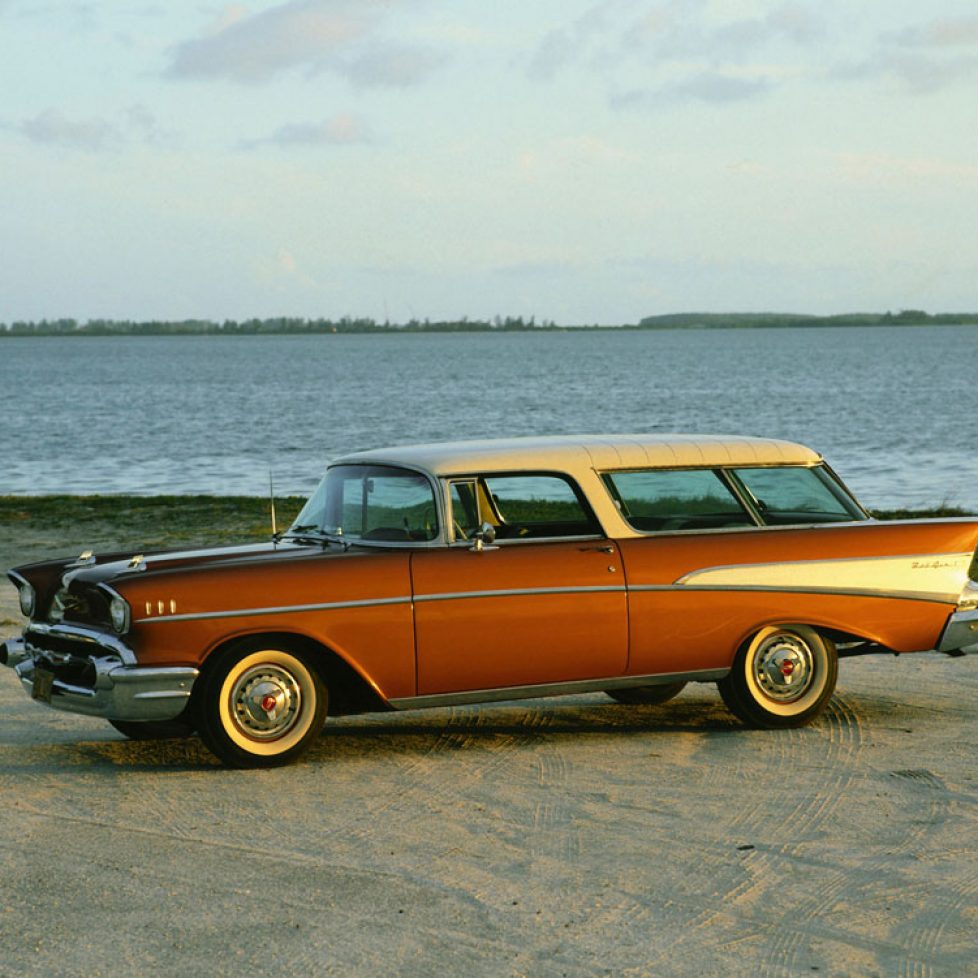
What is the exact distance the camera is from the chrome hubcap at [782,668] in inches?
342

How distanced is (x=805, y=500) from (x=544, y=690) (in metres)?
1.95

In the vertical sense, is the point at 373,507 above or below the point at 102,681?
above

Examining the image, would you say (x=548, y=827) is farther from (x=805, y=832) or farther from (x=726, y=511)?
(x=726, y=511)

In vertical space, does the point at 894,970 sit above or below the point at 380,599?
below

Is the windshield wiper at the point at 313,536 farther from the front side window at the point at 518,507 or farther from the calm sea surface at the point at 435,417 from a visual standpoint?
the calm sea surface at the point at 435,417

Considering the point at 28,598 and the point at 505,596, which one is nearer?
the point at 505,596

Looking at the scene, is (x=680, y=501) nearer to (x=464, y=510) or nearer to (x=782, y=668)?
(x=782, y=668)

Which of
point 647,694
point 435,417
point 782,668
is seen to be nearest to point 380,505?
point 647,694

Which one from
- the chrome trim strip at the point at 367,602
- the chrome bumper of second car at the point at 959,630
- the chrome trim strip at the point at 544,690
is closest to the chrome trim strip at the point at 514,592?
the chrome trim strip at the point at 367,602

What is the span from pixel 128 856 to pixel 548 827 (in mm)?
1689

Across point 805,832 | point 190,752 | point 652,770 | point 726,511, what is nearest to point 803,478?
point 726,511

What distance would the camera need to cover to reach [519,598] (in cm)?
813

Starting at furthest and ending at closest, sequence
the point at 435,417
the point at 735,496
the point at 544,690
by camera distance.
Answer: the point at 435,417 < the point at 735,496 < the point at 544,690

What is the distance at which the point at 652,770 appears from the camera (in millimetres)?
7785
